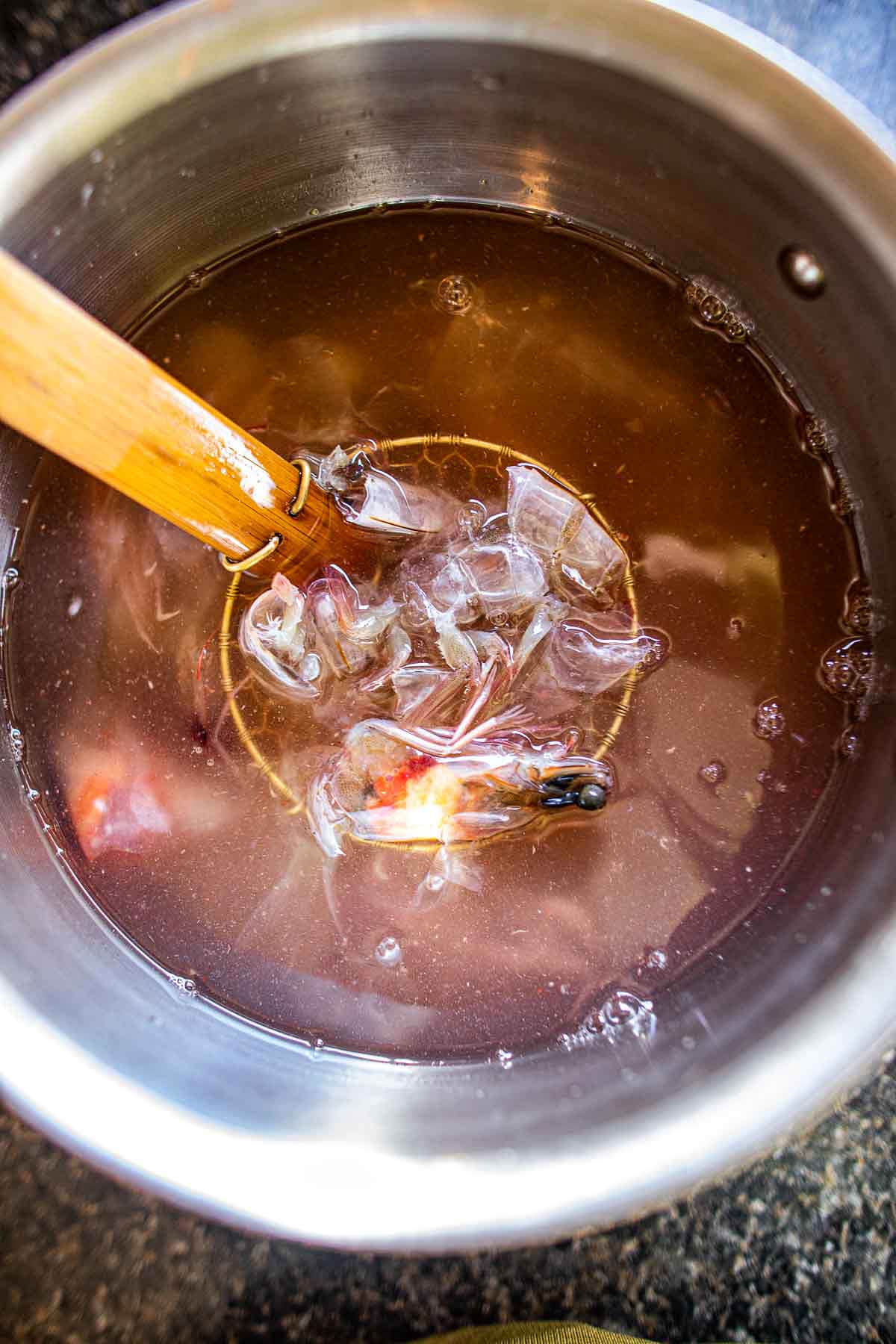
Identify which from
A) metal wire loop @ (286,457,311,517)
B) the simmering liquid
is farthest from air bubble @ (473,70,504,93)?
metal wire loop @ (286,457,311,517)

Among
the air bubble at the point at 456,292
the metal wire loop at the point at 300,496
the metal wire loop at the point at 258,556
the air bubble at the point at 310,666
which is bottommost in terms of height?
the air bubble at the point at 310,666

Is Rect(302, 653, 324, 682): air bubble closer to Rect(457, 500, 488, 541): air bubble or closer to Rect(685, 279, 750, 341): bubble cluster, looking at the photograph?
Rect(457, 500, 488, 541): air bubble

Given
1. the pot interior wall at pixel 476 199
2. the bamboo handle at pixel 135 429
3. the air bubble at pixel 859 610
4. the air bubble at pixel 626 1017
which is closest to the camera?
the bamboo handle at pixel 135 429

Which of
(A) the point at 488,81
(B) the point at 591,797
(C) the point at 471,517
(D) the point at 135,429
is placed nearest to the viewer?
(D) the point at 135,429

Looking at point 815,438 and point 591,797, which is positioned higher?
point 815,438

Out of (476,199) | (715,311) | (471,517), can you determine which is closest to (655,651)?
(471,517)

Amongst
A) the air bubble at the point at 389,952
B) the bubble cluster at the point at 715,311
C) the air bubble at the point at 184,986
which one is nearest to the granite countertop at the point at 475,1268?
the air bubble at the point at 184,986

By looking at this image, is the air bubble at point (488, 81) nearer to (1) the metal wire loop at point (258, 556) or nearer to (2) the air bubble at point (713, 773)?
(1) the metal wire loop at point (258, 556)

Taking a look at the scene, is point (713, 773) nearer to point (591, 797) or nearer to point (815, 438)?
point (591, 797)
